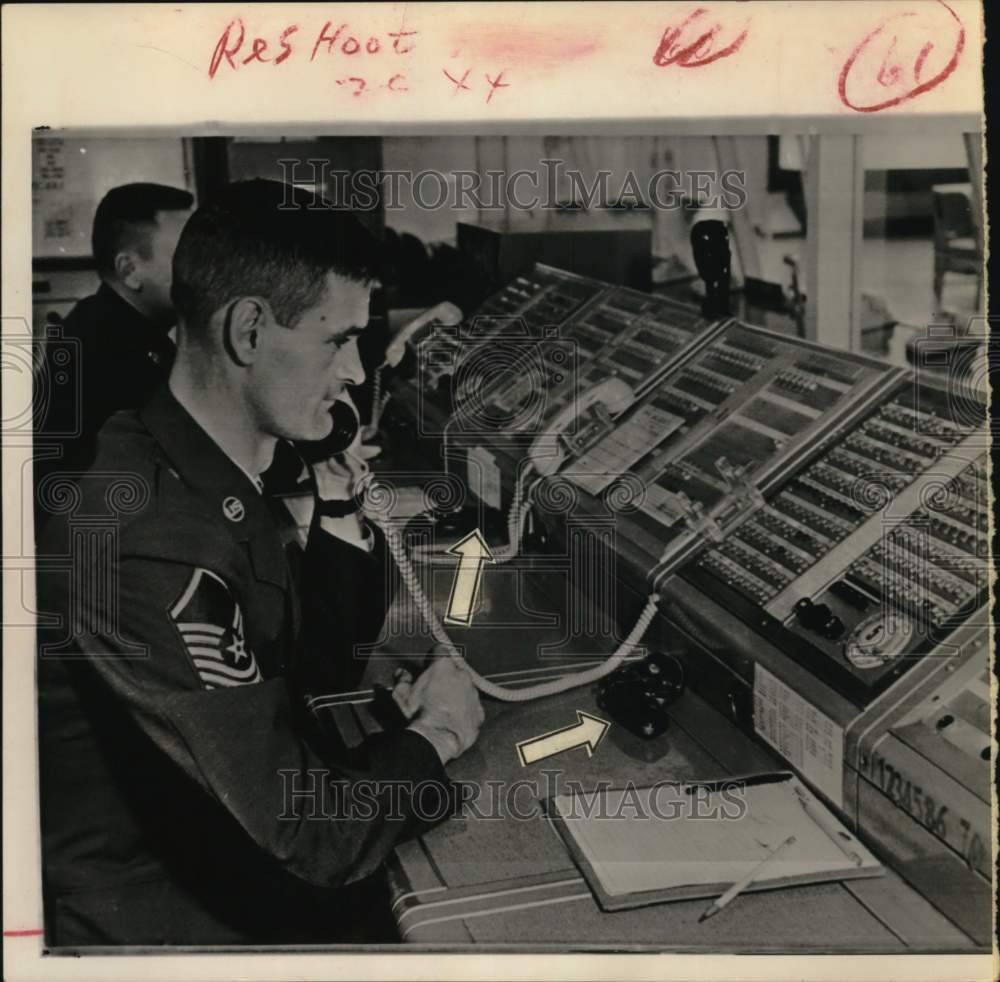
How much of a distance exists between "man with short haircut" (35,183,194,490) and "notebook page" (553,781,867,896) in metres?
0.92

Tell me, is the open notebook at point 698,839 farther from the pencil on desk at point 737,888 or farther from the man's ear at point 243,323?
the man's ear at point 243,323

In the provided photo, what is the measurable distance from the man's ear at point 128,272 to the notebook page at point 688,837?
1.02 meters

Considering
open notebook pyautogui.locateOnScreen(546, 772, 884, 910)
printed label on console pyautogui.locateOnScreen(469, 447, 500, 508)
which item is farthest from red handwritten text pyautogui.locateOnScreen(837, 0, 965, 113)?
open notebook pyautogui.locateOnScreen(546, 772, 884, 910)

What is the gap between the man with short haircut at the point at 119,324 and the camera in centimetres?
173

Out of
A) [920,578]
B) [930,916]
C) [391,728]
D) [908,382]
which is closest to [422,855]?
[391,728]

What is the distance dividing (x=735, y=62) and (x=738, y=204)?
0.21 m

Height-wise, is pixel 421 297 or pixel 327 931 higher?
pixel 421 297

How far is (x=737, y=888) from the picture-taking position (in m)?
1.45

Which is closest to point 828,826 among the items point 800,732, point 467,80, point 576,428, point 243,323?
point 800,732

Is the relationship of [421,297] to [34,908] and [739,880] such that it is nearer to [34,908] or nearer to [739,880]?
[739,880]

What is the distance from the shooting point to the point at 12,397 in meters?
1.79

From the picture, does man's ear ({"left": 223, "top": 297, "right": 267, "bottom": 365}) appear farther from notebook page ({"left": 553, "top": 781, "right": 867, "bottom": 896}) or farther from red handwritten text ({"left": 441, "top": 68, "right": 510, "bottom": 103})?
notebook page ({"left": 553, "top": 781, "right": 867, "bottom": 896})

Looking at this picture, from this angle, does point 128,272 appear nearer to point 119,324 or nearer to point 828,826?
point 119,324

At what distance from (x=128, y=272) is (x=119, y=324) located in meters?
0.08
